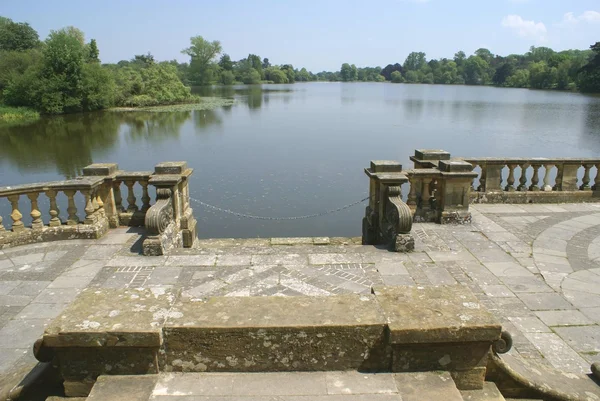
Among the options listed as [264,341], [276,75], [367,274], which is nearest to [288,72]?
[276,75]

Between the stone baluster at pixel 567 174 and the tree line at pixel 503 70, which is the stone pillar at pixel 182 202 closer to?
the stone baluster at pixel 567 174

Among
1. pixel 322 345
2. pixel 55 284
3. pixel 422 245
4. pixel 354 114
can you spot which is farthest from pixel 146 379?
pixel 354 114

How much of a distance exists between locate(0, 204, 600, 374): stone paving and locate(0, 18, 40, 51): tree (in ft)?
235

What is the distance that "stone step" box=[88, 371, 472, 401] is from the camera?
242cm

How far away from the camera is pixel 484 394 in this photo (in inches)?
105

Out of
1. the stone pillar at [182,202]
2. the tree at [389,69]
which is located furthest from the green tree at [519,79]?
the stone pillar at [182,202]

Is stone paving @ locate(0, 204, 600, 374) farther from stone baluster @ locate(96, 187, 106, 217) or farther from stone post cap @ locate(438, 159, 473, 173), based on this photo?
stone post cap @ locate(438, 159, 473, 173)

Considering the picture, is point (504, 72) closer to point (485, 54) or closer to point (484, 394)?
point (485, 54)

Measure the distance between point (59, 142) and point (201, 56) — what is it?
69544mm

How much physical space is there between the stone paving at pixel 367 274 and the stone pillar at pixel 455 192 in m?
0.32

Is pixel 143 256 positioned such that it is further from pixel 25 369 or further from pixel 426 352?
pixel 426 352

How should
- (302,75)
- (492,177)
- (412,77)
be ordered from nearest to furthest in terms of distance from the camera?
(492,177) < (412,77) < (302,75)

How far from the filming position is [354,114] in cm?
4297

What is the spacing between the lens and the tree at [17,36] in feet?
208
